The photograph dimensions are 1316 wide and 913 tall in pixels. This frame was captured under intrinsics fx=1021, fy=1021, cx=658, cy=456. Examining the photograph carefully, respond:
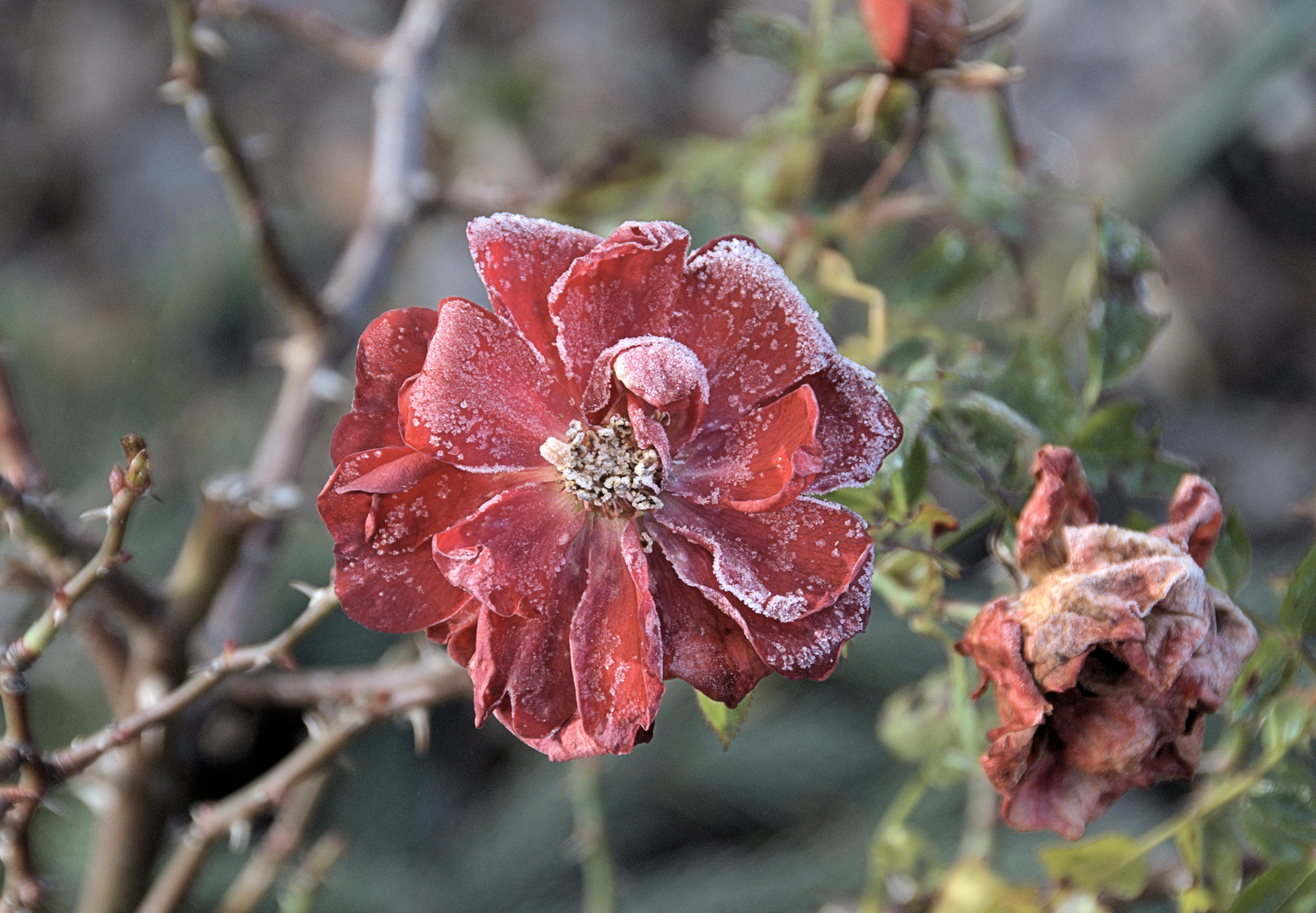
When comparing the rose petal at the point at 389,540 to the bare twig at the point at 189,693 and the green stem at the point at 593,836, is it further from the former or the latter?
the green stem at the point at 593,836

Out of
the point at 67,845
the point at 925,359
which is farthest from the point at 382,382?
the point at 67,845

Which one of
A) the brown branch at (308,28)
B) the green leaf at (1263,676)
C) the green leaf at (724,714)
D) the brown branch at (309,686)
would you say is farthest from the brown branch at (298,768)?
the brown branch at (308,28)

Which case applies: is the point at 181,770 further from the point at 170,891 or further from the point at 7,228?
the point at 7,228

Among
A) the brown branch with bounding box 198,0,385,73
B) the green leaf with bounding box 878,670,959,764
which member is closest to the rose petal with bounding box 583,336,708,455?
the green leaf with bounding box 878,670,959,764

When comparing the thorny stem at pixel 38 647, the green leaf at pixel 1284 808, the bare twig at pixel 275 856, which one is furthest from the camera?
the bare twig at pixel 275 856

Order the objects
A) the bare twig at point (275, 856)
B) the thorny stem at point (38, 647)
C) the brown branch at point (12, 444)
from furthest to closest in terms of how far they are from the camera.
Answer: the bare twig at point (275, 856)
the brown branch at point (12, 444)
the thorny stem at point (38, 647)

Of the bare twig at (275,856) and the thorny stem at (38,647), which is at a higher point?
the thorny stem at (38,647)

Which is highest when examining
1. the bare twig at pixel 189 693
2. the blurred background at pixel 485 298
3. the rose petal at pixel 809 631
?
the rose petal at pixel 809 631
